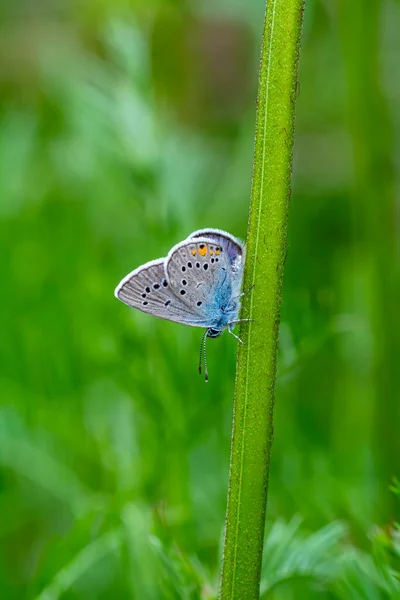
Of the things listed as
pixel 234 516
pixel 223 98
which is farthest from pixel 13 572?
pixel 223 98

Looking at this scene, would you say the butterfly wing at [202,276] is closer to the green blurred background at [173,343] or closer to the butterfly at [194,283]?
the butterfly at [194,283]

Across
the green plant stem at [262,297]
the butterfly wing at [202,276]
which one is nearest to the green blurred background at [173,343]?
the butterfly wing at [202,276]

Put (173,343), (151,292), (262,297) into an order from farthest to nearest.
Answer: (173,343) → (151,292) → (262,297)

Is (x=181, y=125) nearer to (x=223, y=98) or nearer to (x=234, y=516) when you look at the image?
(x=223, y=98)

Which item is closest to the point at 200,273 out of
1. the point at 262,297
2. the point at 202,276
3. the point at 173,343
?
the point at 202,276

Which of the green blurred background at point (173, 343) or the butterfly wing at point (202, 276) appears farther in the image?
the green blurred background at point (173, 343)

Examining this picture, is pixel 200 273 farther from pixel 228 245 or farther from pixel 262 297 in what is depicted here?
pixel 262 297

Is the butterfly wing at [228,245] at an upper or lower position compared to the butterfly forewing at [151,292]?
upper
